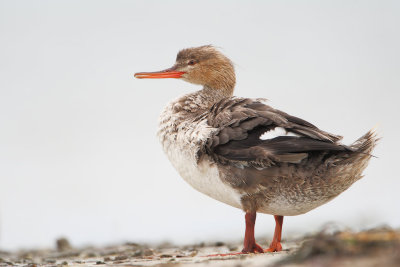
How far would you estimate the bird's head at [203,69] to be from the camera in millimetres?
7102

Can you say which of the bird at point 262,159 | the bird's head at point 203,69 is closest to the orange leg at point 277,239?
the bird at point 262,159

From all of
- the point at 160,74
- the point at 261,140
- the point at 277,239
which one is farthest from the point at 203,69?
the point at 277,239

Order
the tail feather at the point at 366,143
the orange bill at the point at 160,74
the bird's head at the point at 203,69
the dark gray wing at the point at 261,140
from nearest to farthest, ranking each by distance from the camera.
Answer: the dark gray wing at the point at 261,140 → the tail feather at the point at 366,143 → the bird's head at the point at 203,69 → the orange bill at the point at 160,74

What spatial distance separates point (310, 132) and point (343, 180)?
2.14ft

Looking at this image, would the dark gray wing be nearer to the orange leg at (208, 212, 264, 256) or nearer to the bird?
the bird

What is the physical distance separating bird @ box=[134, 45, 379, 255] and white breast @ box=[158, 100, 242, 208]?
0.03 ft

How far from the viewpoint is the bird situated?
512 centimetres

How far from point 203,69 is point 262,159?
2351mm

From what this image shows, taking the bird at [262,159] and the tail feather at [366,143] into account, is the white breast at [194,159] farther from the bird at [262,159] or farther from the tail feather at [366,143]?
the tail feather at [366,143]

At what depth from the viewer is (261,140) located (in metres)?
5.19

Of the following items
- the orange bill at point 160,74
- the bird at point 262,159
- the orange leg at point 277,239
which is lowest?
the orange leg at point 277,239

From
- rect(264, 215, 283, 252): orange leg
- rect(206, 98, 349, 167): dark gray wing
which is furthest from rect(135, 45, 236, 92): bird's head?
rect(264, 215, 283, 252): orange leg

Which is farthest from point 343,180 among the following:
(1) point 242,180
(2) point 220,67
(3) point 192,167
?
(2) point 220,67

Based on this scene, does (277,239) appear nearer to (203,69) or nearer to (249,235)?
(249,235)
